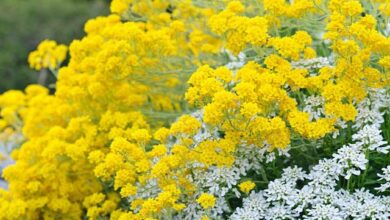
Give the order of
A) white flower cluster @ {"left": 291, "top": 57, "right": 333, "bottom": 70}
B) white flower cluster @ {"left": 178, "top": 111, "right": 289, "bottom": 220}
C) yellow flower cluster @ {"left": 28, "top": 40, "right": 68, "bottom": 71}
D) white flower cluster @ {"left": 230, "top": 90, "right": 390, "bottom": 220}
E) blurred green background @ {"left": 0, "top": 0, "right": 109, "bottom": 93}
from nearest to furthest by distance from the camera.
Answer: white flower cluster @ {"left": 230, "top": 90, "right": 390, "bottom": 220} → white flower cluster @ {"left": 178, "top": 111, "right": 289, "bottom": 220} → white flower cluster @ {"left": 291, "top": 57, "right": 333, "bottom": 70} → yellow flower cluster @ {"left": 28, "top": 40, "right": 68, "bottom": 71} → blurred green background @ {"left": 0, "top": 0, "right": 109, "bottom": 93}

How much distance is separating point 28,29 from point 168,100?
565cm

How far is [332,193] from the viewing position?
2.43 metres

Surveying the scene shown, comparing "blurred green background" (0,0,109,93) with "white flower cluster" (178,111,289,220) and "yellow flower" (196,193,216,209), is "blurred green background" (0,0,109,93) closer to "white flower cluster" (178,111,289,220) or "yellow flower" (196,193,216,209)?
"white flower cluster" (178,111,289,220)

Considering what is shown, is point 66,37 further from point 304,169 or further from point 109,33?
point 304,169

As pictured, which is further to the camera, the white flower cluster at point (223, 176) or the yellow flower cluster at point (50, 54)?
the yellow flower cluster at point (50, 54)

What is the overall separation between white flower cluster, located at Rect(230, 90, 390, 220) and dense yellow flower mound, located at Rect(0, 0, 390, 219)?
0.10 metres

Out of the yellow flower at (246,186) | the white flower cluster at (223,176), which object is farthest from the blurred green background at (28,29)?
the yellow flower at (246,186)

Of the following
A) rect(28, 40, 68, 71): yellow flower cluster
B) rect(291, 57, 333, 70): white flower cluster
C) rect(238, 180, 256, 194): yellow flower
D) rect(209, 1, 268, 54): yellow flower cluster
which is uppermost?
rect(28, 40, 68, 71): yellow flower cluster

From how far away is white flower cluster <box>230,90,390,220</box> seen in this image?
2.38m

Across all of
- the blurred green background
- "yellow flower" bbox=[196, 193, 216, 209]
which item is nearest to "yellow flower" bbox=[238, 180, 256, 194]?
"yellow flower" bbox=[196, 193, 216, 209]

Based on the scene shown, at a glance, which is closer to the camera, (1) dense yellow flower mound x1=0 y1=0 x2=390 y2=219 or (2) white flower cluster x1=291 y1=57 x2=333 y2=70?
(1) dense yellow flower mound x1=0 y1=0 x2=390 y2=219

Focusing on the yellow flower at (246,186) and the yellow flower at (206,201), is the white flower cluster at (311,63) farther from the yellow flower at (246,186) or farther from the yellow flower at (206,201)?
the yellow flower at (206,201)

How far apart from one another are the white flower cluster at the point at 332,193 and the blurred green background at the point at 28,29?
20.6 ft

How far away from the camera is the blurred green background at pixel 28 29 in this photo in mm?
8398
